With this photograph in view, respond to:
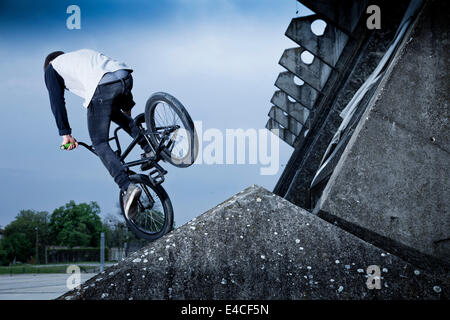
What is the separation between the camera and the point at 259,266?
8.79 feet

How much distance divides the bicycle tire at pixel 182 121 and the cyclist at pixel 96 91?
1.00 ft

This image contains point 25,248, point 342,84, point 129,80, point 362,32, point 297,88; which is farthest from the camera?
point 297,88

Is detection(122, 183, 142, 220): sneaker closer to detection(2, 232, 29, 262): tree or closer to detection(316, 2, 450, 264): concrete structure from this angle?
detection(2, 232, 29, 262): tree

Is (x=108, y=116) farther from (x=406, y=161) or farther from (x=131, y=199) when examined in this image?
(x=406, y=161)

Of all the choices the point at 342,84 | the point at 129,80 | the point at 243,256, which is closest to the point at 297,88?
the point at 342,84

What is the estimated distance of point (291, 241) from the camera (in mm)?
2807

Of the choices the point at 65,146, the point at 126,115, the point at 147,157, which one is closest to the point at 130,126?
the point at 126,115

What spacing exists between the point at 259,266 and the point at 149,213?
1722mm

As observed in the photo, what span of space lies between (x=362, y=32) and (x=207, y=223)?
788 centimetres

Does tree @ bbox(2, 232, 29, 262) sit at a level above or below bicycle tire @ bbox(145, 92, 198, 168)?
below

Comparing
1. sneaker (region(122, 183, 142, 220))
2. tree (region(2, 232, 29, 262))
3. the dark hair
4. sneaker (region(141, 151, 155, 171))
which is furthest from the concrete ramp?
the dark hair

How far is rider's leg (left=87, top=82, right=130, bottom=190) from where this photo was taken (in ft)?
11.7
